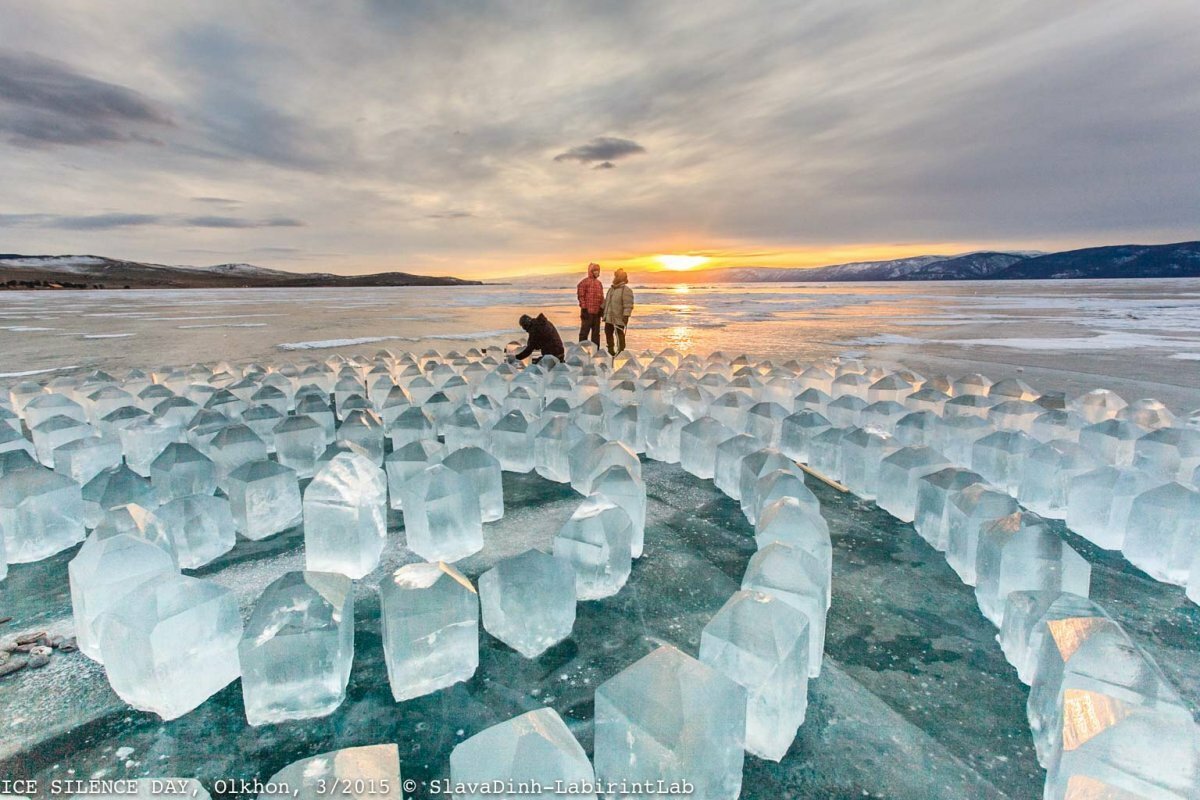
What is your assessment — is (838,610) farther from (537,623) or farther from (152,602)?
(152,602)

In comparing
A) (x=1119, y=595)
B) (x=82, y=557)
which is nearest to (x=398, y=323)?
(x=82, y=557)

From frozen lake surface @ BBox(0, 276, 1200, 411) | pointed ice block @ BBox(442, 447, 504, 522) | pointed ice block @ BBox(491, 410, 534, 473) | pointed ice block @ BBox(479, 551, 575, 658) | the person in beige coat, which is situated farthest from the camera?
the person in beige coat

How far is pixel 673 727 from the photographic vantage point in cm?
107

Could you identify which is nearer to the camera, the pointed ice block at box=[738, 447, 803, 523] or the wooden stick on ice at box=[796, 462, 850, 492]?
the pointed ice block at box=[738, 447, 803, 523]

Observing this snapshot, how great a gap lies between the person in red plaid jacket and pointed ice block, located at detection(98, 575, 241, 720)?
611 centimetres

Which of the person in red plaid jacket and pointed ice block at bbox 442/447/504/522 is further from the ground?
the person in red plaid jacket

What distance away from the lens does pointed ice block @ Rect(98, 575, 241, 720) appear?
1331mm

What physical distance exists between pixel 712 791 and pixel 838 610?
0.89m

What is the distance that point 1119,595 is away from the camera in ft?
6.20

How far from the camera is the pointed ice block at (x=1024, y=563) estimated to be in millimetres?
1617

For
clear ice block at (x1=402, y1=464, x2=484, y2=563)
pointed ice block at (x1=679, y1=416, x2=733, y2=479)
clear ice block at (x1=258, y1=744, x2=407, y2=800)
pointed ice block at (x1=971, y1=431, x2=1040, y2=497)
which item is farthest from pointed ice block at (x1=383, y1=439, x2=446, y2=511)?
pointed ice block at (x1=971, y1=431, x2=1040, y2=497)

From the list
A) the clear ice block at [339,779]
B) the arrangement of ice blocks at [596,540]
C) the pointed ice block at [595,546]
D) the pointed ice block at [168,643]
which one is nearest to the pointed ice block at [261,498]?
the arrangement of ice blocks at [596,540]

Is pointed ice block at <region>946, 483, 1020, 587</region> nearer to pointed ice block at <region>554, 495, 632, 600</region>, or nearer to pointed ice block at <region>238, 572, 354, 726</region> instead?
Result: pointed ice block at <region>554, 495, 632, 600</region>

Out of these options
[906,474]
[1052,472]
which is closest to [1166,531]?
[1052,472]
